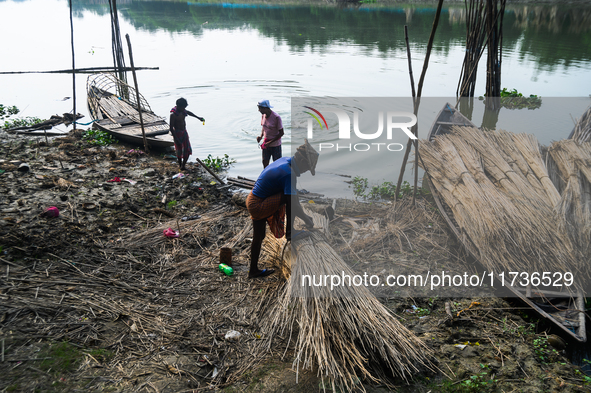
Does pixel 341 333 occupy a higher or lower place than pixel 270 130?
lower

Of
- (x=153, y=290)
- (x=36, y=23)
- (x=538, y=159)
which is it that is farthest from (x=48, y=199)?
(x=36, y=23)

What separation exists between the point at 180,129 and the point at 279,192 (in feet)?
13.2

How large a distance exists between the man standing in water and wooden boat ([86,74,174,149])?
1007 millimetres

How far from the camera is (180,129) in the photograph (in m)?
6.71

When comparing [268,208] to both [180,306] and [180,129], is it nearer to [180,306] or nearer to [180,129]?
[180,306]

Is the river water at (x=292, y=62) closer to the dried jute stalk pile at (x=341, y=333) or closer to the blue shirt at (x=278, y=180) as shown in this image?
the blue shirt at (x=278, y=180)

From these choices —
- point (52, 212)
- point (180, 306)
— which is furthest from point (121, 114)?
point (180, 306)

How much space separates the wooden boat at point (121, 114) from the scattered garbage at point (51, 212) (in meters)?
3.59

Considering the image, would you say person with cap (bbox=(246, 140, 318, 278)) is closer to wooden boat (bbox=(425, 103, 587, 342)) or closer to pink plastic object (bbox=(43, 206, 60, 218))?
wooden boat (bbox=(425, 103, 587, 342))

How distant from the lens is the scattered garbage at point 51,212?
4.38m

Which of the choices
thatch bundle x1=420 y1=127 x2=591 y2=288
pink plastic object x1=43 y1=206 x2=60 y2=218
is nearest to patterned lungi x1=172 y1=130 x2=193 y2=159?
pink plastic object x1=43 y1=206 x2=60 y2=218

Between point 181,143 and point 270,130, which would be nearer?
point 270,130

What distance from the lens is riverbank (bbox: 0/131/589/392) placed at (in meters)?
2.62

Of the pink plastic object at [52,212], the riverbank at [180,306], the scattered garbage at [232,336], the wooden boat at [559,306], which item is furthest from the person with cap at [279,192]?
the pink plastic object at [52,212]
